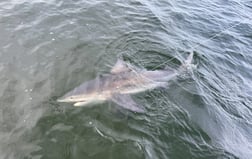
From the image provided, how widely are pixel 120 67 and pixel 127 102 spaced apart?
1.25 meters

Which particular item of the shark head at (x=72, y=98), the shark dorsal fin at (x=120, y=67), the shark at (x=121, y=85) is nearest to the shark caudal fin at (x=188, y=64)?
the shark at (x=121, y=85)

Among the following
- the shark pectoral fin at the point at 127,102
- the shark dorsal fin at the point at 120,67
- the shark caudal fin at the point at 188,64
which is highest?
the shark dorsal fin at the point at 120,67

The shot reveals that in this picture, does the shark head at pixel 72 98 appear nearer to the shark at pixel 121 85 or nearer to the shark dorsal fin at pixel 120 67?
the shark at pixel 121 85

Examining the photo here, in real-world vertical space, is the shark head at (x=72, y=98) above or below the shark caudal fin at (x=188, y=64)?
above

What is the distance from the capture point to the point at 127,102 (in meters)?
7.94

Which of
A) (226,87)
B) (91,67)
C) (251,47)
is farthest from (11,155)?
A: (251,47)

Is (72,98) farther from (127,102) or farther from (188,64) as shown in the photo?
(188,64)

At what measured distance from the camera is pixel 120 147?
6.76 metres

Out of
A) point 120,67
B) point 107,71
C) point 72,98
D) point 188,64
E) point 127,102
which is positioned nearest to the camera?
point 72,98

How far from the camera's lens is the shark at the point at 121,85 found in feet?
25.1

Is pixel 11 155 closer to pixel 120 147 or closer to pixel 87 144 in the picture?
pixel 87 144

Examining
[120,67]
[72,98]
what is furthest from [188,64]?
[72,98]

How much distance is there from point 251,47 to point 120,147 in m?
8.69

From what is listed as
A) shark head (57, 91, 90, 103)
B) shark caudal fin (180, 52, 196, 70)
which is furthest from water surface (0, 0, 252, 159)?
shark caudal fin (180, 52, 196, 70)
